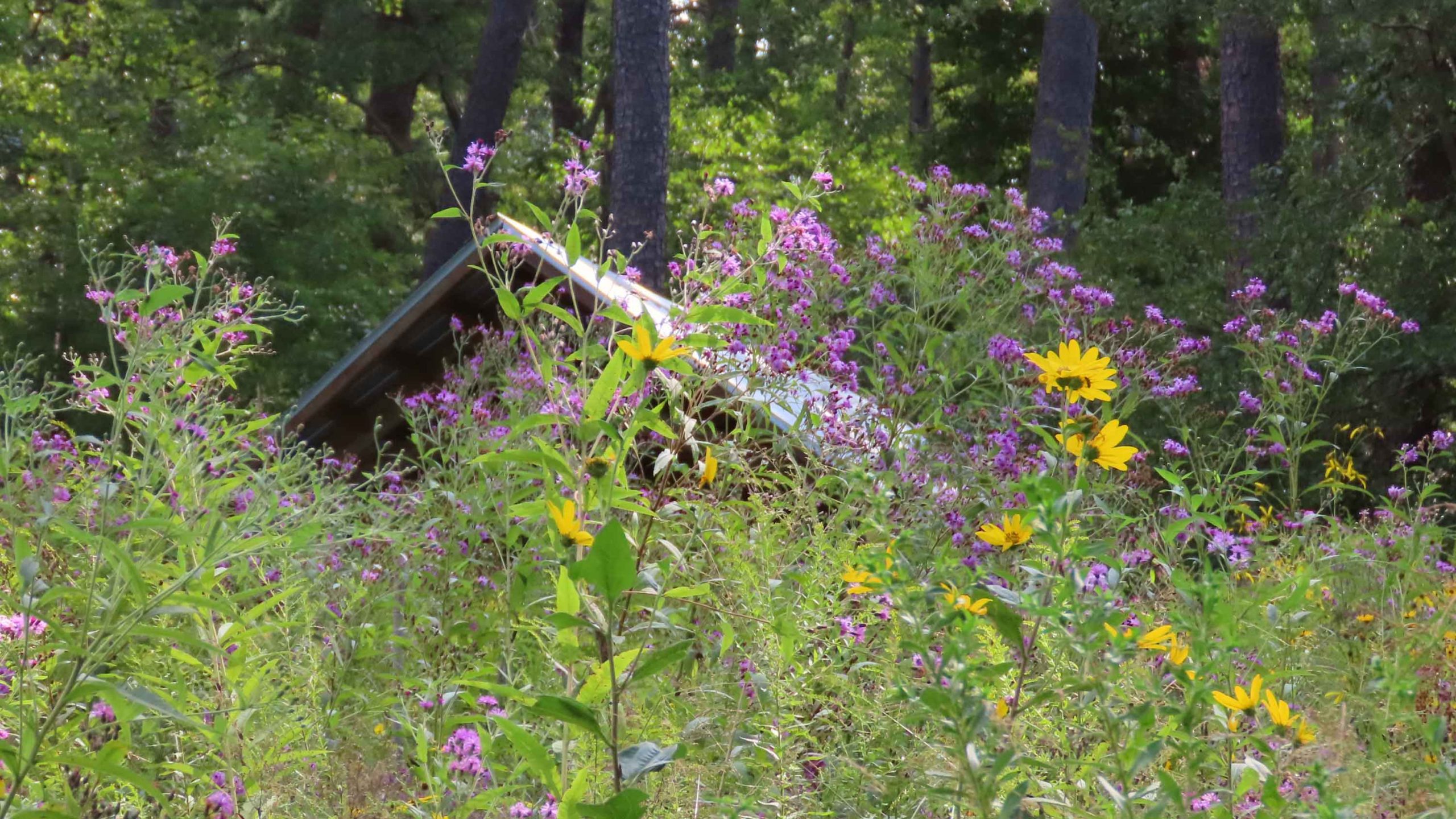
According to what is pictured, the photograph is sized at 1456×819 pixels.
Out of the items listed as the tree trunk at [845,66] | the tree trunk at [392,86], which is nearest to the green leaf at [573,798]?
the tree trunk at [392,86]

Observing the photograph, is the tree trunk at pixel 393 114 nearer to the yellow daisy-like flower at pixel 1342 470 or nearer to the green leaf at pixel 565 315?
the yellow daisy-like flower at pixel 1342 470

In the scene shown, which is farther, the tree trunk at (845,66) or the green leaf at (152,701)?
the tree trunk at (845,66)

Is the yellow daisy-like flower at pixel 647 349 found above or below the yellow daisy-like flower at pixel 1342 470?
above

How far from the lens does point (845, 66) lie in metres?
29.5

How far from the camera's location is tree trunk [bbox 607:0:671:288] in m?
13.2

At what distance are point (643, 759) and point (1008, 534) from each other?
2.62ft

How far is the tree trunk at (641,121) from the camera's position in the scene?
13156 mm

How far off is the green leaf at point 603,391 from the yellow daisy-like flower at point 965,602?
629 millimetres

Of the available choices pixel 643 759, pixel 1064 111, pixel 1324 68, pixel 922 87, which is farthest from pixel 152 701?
pixel 922 87

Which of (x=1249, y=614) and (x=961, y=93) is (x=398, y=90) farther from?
(x=1249, y=614)

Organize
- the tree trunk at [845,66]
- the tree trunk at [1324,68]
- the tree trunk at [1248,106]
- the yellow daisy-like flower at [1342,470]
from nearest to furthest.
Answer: the yellow daisy-like flower at [1342,470], the tree trunk at [1324,68], the tree trunk at [1248,106], the tree trunk at [845,66]

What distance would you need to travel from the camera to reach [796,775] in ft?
9.16

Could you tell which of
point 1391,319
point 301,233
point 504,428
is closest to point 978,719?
point 504,428

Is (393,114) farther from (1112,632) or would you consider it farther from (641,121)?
(1112,632)
